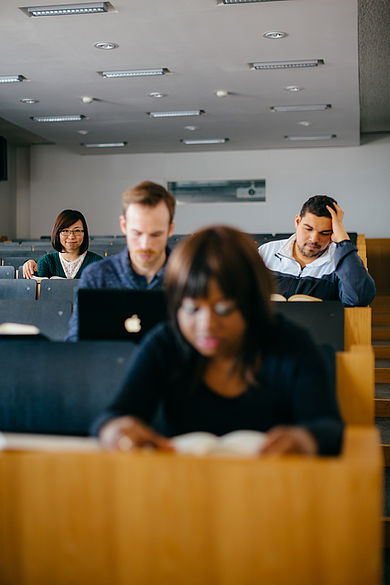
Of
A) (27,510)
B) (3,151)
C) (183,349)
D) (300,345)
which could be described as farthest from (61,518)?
(3,151)

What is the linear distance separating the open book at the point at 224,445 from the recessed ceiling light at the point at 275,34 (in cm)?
561

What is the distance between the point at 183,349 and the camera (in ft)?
4.22

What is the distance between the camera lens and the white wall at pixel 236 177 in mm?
12695

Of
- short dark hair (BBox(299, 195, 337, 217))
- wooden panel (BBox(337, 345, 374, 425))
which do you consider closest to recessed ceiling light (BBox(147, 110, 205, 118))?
short dark hair (BBox(299, 195, 337, 217))

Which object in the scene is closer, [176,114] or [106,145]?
[176,114]

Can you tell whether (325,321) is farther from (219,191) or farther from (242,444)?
(219,191)

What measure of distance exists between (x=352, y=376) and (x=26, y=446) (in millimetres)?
947

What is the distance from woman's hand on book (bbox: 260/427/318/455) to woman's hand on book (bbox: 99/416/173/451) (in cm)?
18

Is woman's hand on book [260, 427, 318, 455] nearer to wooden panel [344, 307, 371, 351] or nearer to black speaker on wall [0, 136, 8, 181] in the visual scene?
wooden panel [344, 307, 371, 351]

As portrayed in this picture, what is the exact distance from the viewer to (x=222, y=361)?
50.1 inches

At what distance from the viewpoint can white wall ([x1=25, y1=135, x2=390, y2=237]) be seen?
12695mm

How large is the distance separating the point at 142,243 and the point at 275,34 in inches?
183

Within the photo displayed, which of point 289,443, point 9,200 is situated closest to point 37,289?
point 289,443

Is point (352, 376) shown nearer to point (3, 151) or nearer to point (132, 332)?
point (132, 332)
